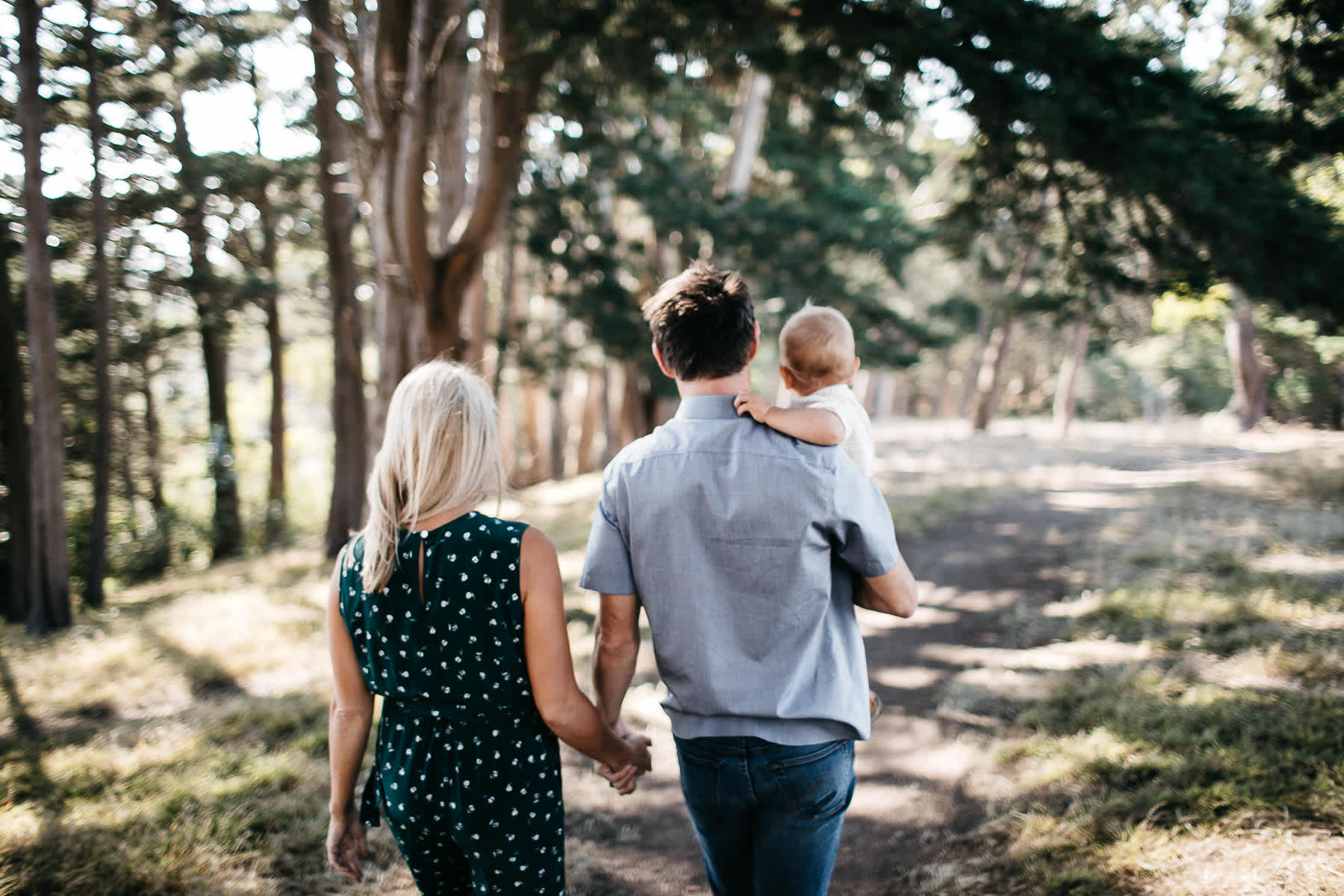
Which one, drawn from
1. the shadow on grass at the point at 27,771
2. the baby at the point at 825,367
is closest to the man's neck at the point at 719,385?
the baby at the point at 825,367

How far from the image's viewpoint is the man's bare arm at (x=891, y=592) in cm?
188

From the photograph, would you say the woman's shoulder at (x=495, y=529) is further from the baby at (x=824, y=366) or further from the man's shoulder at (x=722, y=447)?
the baby at (x=824, y=366)

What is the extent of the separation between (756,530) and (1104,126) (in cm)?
467

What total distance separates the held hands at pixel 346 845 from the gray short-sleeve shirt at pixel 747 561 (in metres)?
1.03

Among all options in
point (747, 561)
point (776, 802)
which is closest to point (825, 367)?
point (747, 561)

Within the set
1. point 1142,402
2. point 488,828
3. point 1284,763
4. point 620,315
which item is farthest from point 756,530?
point 1142,402

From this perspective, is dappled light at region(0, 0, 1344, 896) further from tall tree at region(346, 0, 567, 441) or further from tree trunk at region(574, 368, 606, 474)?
tree trunk at region(574, 368, 606, 474)

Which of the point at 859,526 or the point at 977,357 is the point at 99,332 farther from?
the point at 977,357

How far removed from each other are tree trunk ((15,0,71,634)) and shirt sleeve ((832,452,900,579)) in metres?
9.76

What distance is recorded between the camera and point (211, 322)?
13758mm

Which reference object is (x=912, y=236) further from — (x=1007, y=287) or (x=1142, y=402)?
(x=1142, y=402)

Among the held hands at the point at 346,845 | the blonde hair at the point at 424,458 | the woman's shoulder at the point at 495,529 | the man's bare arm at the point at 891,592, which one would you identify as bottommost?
the held hands at the point at 346,845

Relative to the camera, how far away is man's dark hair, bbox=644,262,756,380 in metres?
1.85

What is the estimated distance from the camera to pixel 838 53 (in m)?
6.14
